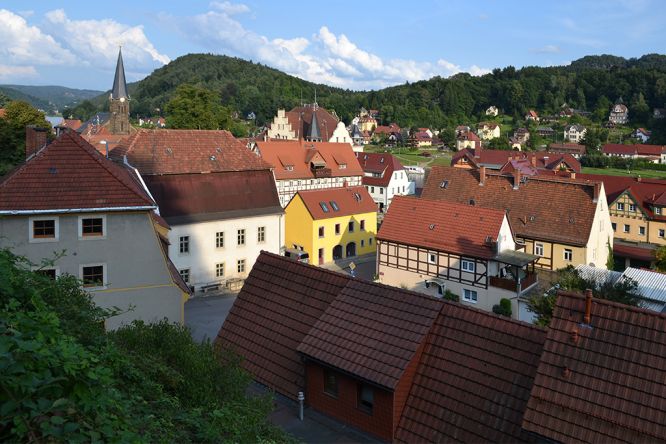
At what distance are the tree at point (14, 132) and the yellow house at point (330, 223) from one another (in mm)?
18160

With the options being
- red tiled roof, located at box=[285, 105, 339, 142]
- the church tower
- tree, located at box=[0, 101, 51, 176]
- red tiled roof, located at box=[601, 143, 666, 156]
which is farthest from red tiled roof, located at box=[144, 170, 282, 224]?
red tiled roof, located at box=[601, 143, 666, 156]

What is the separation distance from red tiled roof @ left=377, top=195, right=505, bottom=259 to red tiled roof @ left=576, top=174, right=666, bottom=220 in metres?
23.0

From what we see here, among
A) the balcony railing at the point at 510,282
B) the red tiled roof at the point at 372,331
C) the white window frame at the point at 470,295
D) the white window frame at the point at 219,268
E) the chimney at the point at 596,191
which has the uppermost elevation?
the chimney at the point at 596,191

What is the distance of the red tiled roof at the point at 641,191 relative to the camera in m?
46.5

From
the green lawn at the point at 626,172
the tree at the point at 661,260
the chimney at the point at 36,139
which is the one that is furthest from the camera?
the green lawn at the point at 626,172

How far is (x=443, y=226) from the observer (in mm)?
32031

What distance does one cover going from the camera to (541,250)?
3562 cm

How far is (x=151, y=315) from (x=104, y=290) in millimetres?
1757

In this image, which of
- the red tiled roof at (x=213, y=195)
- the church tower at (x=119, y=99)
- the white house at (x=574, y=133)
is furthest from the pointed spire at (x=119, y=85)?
the white house at (x=574, y=133)

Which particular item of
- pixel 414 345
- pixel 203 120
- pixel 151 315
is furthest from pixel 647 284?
pixel 203 120

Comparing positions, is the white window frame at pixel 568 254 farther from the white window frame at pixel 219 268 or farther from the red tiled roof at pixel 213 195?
the white window frame at pixel 219 268

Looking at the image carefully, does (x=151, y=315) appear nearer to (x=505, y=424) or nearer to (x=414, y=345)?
(x=414, y=345)

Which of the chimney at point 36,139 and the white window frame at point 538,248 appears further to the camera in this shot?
the white window frame at point 538,248

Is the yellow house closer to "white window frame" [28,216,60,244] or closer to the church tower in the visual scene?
"white window frame" [28,216,60,244]
